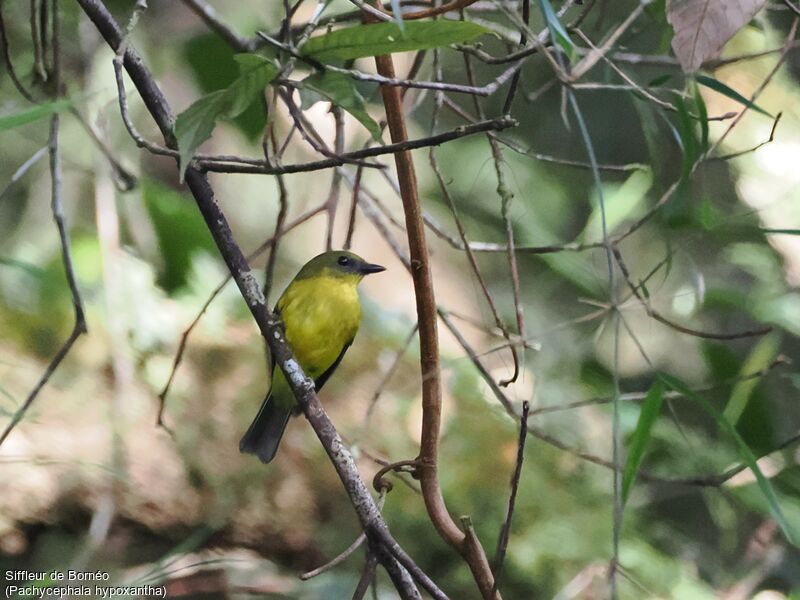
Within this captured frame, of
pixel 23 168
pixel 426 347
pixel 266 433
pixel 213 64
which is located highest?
pixel 213 64

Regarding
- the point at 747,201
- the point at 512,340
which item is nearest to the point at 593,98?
the point at 747,201

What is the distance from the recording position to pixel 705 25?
0.95 metres

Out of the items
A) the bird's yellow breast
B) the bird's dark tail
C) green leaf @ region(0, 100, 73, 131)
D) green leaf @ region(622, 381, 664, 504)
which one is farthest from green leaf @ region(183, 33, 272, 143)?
green leaf @ region(622, 381, 664, 504)

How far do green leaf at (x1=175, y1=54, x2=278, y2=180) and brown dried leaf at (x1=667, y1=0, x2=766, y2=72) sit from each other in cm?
44

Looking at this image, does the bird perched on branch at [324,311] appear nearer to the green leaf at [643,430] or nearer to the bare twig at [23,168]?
the bare twig at [23,168]

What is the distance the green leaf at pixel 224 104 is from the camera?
86 cm

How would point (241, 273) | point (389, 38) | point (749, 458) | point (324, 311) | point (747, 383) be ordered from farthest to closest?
1. point (324, 311)
2. point (747, 383)
3. point (241, 273)
4. point (749, 458)
5. point (389, 38)

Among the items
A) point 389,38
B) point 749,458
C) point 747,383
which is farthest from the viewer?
point 747,383

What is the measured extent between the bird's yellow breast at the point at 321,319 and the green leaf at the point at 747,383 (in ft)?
3.24

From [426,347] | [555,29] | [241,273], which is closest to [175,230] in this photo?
[241,273]

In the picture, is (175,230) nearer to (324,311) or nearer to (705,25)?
(324,311)

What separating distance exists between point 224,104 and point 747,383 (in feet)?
4.50

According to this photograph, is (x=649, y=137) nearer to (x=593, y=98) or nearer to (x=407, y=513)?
(x=407, y=513)

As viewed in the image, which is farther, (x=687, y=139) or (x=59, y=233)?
(x=59, y=233)
